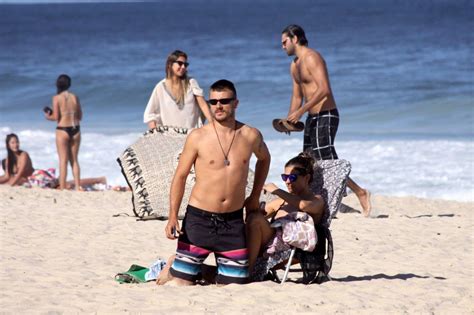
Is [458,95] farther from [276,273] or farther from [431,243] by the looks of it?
[276,273]

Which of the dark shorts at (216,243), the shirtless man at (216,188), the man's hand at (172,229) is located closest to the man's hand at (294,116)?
the shirtless man at (216,188)

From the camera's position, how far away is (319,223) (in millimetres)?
6609

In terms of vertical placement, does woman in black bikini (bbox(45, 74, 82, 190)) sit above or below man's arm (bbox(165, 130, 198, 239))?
above

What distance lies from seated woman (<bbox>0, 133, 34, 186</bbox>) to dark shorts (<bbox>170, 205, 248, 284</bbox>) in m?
7.06

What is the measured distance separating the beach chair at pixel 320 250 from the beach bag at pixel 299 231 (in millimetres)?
86

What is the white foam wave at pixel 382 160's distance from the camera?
13633 mm

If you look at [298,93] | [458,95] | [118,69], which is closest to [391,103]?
[458,95]

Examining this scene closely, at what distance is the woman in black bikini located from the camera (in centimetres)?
1270

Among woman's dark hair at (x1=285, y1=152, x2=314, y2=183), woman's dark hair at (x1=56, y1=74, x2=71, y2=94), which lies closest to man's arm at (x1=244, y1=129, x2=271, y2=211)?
woman's dark hair at (x1=285, y1=152, x2=314, y2=183)

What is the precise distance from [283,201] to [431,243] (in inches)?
92.7

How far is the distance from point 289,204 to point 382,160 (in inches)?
365

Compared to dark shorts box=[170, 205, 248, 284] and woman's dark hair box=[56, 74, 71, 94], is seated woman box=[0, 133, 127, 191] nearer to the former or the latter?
woman's dark hair box=[56, 74, 71, 94]

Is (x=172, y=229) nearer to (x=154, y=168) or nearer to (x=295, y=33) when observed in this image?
(x=154, y=168)

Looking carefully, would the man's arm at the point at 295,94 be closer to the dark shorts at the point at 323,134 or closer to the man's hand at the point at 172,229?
the dark shorts at the point at 323,134
